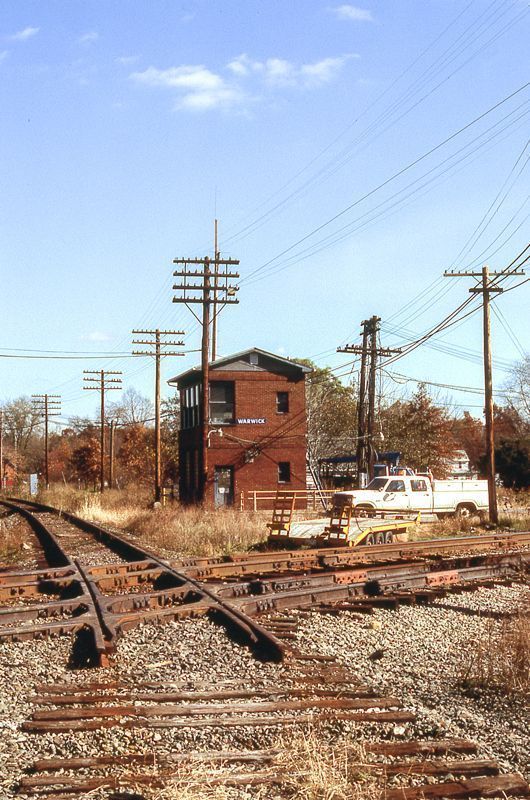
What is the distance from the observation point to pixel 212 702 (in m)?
6.32

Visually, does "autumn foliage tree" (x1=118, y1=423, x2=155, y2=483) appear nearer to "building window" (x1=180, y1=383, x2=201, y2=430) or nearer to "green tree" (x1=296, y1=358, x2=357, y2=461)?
"green tree" (x1=296, y1=358, x2=357, y2=461)

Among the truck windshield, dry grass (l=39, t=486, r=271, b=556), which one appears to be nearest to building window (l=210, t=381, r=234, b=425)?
dry grass (l=39, t=486, r=271, b=556)

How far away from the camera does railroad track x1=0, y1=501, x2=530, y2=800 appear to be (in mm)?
4863

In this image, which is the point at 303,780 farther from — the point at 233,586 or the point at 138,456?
the point at 138,456

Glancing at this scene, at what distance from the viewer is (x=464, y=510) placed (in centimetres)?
3247

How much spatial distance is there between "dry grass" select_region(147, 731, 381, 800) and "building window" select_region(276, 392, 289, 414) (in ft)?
137

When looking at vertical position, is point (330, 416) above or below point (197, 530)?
above

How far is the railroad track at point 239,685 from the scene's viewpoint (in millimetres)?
4863

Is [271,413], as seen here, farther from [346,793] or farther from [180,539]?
[346,793]

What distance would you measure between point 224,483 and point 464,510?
16760mm

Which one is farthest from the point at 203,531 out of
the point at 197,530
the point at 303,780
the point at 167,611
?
the point at 303,780

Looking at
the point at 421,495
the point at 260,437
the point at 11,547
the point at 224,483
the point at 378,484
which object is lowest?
the point at 11,547

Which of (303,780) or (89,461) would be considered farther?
(89,461)

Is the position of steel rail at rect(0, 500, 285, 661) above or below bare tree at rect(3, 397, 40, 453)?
below
